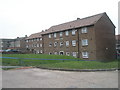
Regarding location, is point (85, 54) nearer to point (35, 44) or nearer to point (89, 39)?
point (89, 39)

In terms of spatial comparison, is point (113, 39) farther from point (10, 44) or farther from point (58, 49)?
point (10, 44)

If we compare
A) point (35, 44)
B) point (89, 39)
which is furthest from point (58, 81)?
point (35, 44)

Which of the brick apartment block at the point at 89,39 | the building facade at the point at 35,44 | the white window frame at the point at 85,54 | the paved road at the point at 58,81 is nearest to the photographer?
the paved road at the point at 58,81

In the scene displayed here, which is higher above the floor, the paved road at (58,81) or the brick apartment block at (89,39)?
the brick apartment block at (89,39)

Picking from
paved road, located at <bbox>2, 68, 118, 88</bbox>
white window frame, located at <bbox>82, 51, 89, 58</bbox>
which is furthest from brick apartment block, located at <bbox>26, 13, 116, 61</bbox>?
paved road, located at <bbox>2, 68, 118, 88</bbox>

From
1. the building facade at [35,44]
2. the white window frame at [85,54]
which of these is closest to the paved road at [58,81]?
the white window frame at [85,54]

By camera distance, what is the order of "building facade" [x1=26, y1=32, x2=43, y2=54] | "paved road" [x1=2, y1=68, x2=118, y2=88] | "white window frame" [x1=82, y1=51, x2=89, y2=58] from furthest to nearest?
1. "building facade" [x1=26, y1=32, x2=43, y2=54]
2. "white window frame" [x1=82, y1=51, x2=89, y2=58]
3. "paved road" [x1=2, y1=68, x2=118, y2=88]

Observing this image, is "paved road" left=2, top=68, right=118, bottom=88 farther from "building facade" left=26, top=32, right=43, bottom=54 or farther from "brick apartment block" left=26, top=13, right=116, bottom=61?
"building facade" left=26, top=32, right=43, bottom=54

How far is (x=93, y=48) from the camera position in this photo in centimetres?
2752

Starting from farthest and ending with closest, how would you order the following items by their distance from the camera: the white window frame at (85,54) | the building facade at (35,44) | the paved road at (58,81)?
1. the building facade at (35,44)
2. the white window frame at (85,54)
3. the paved road at (58,81)

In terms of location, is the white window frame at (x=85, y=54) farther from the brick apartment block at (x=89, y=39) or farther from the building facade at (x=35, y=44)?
the building facade at (x=35, y=44)

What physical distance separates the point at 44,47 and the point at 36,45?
1048 cm

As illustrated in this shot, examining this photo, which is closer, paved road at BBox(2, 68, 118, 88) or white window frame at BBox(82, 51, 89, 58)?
paved road at BBox(2, 68, 118, 88)

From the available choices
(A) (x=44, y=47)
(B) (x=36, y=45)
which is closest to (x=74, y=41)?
(A) (x=44, y=47)
